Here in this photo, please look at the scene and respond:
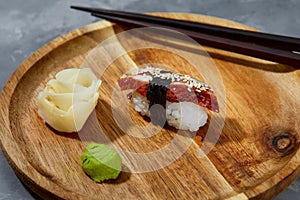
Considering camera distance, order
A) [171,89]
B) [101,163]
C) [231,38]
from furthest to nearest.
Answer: [231,38] → [171,89] → [101,163]

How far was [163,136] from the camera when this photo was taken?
2684mm

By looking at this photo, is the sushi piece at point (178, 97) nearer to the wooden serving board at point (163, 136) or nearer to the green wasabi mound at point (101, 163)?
the wooden serving board at point (163, 136)

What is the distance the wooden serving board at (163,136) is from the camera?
2.42 meters

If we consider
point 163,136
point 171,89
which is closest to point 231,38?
point 171,89

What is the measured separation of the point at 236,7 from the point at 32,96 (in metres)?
1.65

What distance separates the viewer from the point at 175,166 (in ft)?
8.32

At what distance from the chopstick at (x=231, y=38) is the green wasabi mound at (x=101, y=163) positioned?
945mm

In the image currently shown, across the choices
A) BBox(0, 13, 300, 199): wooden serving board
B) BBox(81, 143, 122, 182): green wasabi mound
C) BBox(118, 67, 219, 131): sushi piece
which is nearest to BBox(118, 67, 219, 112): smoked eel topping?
BBox(118, 67, 219, 131): sushi piece

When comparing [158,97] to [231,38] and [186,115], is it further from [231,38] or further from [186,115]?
[231,38]

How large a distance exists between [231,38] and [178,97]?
0.57m

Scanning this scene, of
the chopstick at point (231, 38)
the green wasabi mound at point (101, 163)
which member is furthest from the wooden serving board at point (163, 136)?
the chopstick at point (231, 38)

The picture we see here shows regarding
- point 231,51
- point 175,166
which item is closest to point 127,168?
point 175,166

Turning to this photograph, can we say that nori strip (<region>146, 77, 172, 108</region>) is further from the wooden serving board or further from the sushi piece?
the wooden serving board

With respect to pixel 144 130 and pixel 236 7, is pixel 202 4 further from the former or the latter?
pixel 144 130
